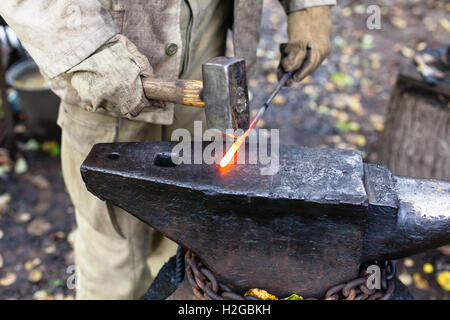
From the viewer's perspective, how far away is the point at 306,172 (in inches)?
66.1

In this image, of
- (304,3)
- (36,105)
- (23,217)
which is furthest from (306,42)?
(36,105)

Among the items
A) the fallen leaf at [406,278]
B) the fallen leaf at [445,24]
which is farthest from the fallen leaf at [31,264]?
the fallen leaf at [445,24]

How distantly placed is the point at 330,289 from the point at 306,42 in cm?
129

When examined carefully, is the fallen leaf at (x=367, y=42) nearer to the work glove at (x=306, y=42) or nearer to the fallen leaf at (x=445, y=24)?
the fallen leaf at (x=445, y=24)

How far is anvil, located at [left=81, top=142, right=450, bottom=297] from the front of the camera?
156 centimetres

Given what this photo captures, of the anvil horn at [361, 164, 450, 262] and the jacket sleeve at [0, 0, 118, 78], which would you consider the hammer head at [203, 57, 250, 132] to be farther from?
the anvil horn at [361, 164, 450, 262]

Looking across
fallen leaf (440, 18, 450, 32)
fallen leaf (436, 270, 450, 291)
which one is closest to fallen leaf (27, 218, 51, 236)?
fallen leaf (436, 270, 450, 291)

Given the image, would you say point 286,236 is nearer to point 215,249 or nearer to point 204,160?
point 215,249

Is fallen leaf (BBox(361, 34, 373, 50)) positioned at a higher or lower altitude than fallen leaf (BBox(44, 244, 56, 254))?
higher

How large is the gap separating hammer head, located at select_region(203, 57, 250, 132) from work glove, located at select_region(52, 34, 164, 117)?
30 centimetres

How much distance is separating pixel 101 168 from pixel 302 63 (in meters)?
1.25
